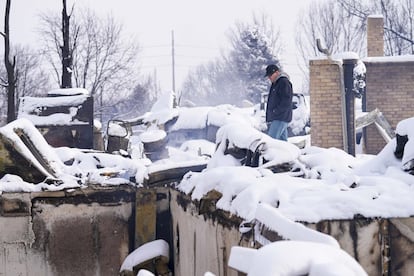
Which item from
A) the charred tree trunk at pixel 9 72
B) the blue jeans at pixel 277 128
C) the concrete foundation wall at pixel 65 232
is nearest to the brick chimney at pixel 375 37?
the charred tree trunk at pixel 9 72

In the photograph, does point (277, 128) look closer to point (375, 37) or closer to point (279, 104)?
point (279, 104)

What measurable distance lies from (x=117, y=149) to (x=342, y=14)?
33.8 meters

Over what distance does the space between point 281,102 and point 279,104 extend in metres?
0.03

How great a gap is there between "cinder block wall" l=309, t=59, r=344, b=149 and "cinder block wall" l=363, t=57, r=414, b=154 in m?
2.33

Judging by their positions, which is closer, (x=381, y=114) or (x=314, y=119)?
(x=314, y=119)

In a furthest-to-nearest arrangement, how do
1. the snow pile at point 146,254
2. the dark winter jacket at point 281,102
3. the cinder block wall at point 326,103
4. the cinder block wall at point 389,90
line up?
1. the cinder block wall at point 389,90
2. the cinder block wall at point 326,103
3. the dark winter jacket at point 281,102
4. the snow pile at point 146,254

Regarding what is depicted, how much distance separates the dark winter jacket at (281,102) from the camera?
786 centimetres

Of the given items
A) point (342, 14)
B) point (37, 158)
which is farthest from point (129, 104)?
point (37, 158)

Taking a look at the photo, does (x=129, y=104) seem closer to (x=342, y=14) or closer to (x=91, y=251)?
(x=342, y=14)

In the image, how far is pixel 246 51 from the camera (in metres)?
45.3

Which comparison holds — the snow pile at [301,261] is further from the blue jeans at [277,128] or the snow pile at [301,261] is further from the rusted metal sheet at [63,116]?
the rusted metal sheet at [63,116]

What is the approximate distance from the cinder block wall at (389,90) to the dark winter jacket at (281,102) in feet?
22.6

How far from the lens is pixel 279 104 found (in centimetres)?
791

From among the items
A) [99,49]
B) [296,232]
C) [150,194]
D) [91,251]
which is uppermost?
[99,49]
